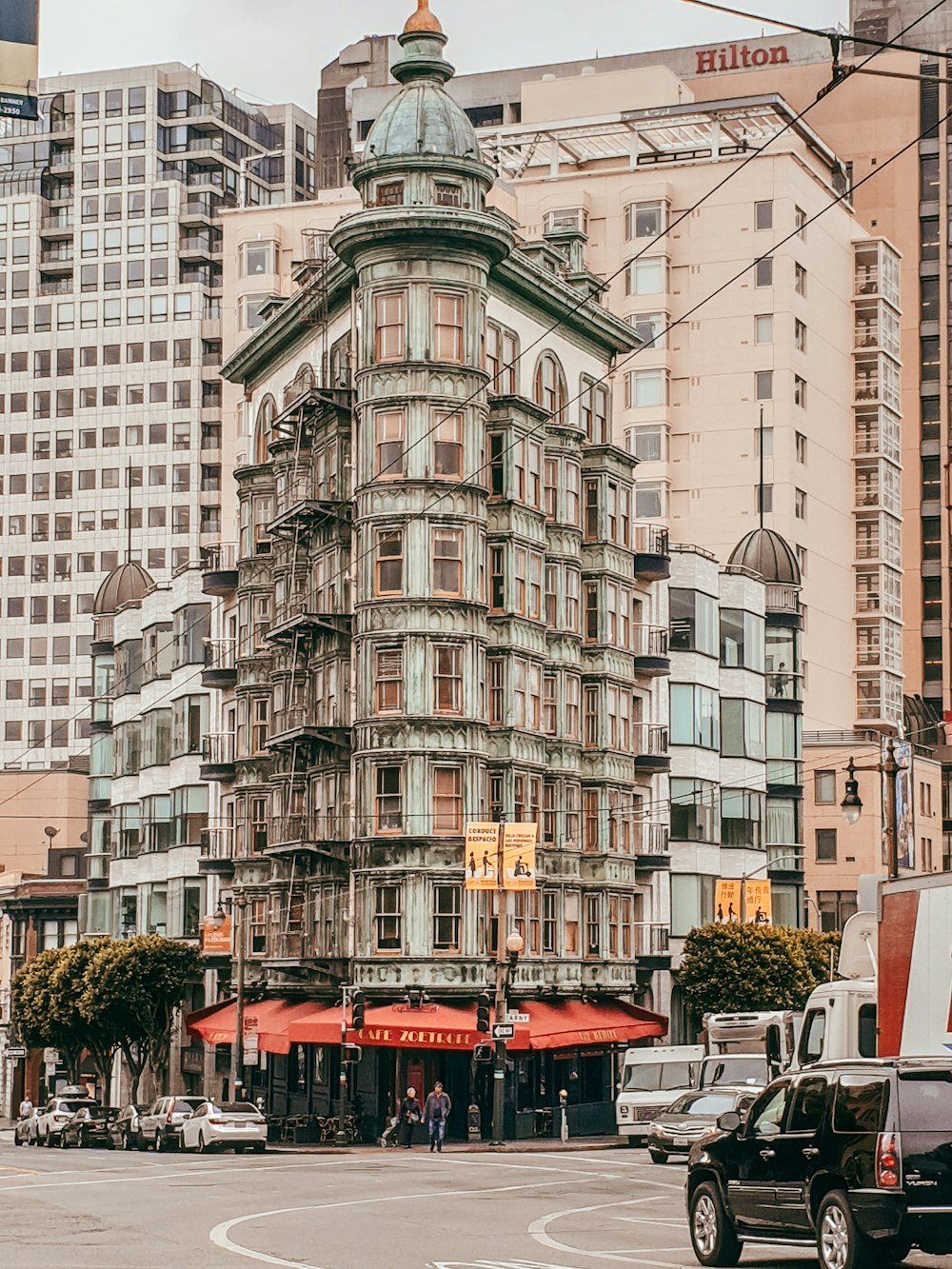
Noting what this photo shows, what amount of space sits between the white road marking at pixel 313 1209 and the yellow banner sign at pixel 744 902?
31.6 m

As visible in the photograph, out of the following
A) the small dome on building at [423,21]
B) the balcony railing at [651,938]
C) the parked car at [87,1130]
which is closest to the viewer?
the parked car at [87,1130]

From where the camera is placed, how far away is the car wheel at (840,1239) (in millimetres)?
19938

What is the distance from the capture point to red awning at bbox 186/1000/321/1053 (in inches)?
2501

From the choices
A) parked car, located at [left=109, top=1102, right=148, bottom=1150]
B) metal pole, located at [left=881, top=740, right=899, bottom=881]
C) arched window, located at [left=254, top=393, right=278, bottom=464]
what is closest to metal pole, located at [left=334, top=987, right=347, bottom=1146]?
parked car, located at [left=109, top=1102, right=148, bottom=1150]

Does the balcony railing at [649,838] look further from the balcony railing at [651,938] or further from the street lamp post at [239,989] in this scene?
the street lamp post at [239,989]

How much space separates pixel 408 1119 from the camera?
58469mm

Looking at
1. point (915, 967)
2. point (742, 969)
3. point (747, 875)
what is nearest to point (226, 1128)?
point (742, 969)

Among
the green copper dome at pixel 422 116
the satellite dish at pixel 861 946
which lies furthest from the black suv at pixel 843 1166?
the green copper dome at pixel 422 116

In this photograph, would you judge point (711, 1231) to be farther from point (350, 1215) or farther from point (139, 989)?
point (139, 989)

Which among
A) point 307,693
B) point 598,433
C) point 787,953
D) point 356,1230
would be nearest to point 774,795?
point 787,953

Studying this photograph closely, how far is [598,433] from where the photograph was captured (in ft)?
241

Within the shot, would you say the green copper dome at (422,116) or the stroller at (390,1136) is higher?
the green copper dome at (422,116)

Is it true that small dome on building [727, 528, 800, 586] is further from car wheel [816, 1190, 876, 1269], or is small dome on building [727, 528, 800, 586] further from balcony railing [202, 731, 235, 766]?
car wheel [816, 1190, 876, 1269]

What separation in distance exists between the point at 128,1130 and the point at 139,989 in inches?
613
